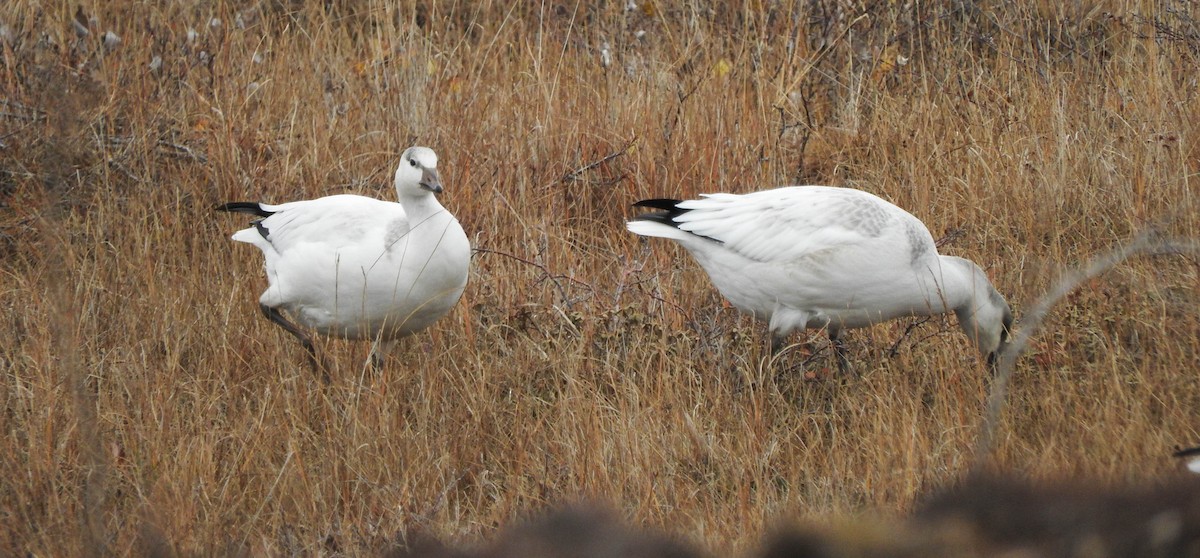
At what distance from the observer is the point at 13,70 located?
6160 mm

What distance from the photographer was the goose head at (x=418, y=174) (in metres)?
4.36

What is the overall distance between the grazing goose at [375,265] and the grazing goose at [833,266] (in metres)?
0.91

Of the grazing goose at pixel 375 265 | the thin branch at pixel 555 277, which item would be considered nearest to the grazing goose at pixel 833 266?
the thin branch at pixel 555 277

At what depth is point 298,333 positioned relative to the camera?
15.6 feet

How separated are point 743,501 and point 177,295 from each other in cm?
281

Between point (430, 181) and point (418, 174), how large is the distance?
0.35 ft

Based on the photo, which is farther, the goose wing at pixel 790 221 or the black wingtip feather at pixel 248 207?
the black wingtip feather at pixel 248 207

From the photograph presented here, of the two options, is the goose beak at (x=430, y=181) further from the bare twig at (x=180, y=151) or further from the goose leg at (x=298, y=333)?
the bare twig at (x=180, y=151)

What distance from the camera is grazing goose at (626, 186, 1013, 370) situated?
14.5 feet

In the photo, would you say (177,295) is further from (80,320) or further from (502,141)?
(502,141)

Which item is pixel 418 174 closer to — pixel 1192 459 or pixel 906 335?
pixel 906 335

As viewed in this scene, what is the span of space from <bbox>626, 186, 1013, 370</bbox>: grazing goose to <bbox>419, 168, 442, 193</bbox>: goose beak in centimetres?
94

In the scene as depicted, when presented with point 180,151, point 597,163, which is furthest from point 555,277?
point 180,151

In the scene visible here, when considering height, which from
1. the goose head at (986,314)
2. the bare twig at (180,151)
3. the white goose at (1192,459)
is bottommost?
the goose head at (986,314)
